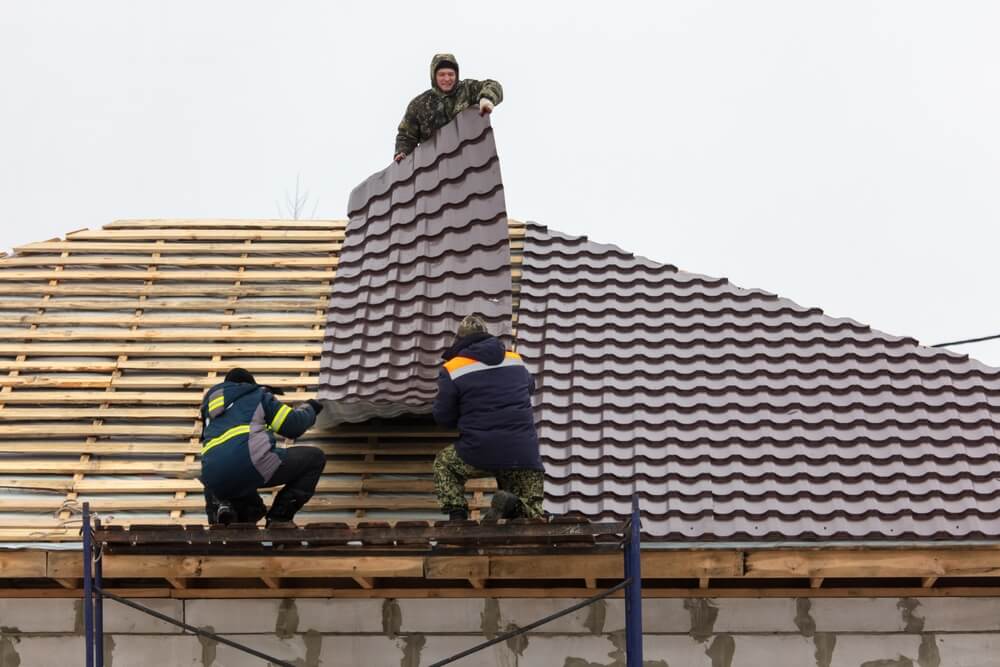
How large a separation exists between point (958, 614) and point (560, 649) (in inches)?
102

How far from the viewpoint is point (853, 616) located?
10.2 m

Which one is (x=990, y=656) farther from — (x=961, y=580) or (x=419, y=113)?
(x=419, y=113)

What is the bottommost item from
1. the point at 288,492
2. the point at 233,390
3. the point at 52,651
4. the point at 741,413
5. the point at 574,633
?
the point at 52,651

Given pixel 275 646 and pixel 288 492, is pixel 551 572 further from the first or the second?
pixel 275 646

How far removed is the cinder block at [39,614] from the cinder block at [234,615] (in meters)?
0.80

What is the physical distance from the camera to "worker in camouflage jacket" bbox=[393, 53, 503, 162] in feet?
43.7

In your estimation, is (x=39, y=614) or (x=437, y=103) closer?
(x=39, y=614)

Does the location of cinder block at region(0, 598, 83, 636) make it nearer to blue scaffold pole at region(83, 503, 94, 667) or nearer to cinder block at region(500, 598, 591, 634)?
blue scaffold pole at region(83, 503, 94, 667)

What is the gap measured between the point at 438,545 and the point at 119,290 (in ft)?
18.1

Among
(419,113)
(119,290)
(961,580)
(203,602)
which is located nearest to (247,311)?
(119,290)

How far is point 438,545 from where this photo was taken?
31.0ft

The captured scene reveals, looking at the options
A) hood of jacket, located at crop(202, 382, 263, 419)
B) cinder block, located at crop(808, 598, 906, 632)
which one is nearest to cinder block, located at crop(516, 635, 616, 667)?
cinder block, located at crop(808, 598, 906, 632)

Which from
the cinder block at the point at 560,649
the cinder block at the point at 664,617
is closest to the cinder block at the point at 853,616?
the cinder block at the point at 664,617

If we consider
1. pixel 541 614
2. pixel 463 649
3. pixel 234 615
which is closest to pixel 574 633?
pixel 541 614
